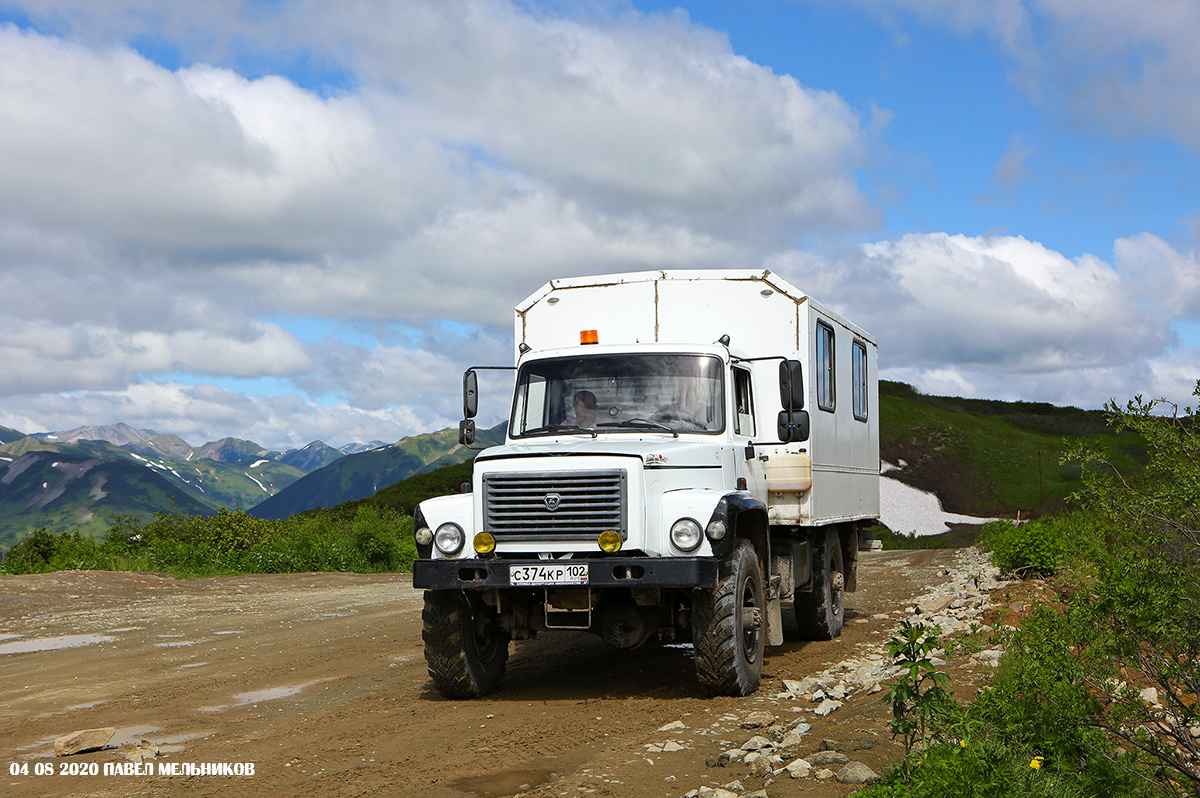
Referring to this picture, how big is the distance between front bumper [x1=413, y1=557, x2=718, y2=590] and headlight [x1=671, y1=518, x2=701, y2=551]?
0.13m

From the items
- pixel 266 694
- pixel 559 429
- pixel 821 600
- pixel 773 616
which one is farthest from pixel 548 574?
pixel 821 600

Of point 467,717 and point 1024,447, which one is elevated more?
point 1024,447

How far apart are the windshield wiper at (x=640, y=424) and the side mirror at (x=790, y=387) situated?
106cm

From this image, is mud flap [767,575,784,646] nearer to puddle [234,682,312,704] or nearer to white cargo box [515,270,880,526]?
white cargo box [515,270,880,526]

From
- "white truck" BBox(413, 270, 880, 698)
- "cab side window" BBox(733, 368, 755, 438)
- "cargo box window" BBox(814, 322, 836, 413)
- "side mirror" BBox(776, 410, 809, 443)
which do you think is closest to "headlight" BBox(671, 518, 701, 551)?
"white truck" BBox(413, 270, 880, 698)

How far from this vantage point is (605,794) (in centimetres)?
533

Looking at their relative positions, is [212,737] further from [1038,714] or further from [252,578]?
[252,578]

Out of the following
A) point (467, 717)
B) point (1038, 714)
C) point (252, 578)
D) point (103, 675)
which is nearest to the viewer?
point (1038, 714)

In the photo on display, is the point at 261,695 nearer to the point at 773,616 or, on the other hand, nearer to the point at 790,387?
the point at 773,616

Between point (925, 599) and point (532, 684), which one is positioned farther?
point (925, 599)

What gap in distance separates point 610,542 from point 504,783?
2266 mm

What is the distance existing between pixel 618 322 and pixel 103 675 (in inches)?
240

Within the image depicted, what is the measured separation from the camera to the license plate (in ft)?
24.6

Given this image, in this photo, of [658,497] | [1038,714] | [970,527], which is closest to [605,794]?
[1038,714]
